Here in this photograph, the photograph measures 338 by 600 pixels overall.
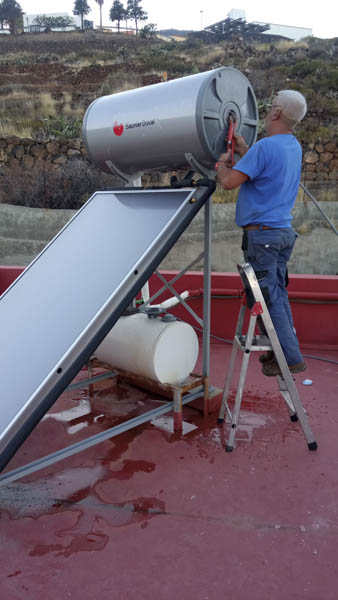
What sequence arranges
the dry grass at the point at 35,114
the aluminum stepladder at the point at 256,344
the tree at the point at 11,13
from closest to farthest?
1. the aluminum stepladder at the point at 256,344
2. the dry grass at the point at 35,114
3. the tree at the point at 11,13

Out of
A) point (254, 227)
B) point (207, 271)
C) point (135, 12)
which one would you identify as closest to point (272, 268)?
point (254, 227)

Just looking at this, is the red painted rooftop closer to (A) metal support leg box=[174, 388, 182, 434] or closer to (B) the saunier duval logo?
(A) metal support leg box=[174, 388, 182, 434]

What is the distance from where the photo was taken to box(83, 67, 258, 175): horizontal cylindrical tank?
279 cm

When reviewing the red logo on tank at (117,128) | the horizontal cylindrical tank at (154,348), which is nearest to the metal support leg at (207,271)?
the horizontal cylindrical tank at (154,348)

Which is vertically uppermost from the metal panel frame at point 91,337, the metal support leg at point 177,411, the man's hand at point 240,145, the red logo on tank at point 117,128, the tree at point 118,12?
the tree at point 118,12

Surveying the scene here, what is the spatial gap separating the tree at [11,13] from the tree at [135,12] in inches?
542

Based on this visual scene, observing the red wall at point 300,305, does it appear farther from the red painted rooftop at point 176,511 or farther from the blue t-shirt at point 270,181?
the blue t-shirt at point 270,181

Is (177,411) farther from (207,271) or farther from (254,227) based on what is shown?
(254,227)

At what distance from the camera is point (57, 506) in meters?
2.53

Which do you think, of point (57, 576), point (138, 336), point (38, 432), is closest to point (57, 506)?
point (57, 576)

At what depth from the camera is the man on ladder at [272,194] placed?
2816mm

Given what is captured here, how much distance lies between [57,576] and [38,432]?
4.37ft

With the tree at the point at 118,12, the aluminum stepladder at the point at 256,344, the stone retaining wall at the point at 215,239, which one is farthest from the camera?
the tree at the point at 118,12

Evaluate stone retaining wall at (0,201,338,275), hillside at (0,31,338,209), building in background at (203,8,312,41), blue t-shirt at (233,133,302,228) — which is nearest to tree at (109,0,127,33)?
building in background at (203,8,312,41)
